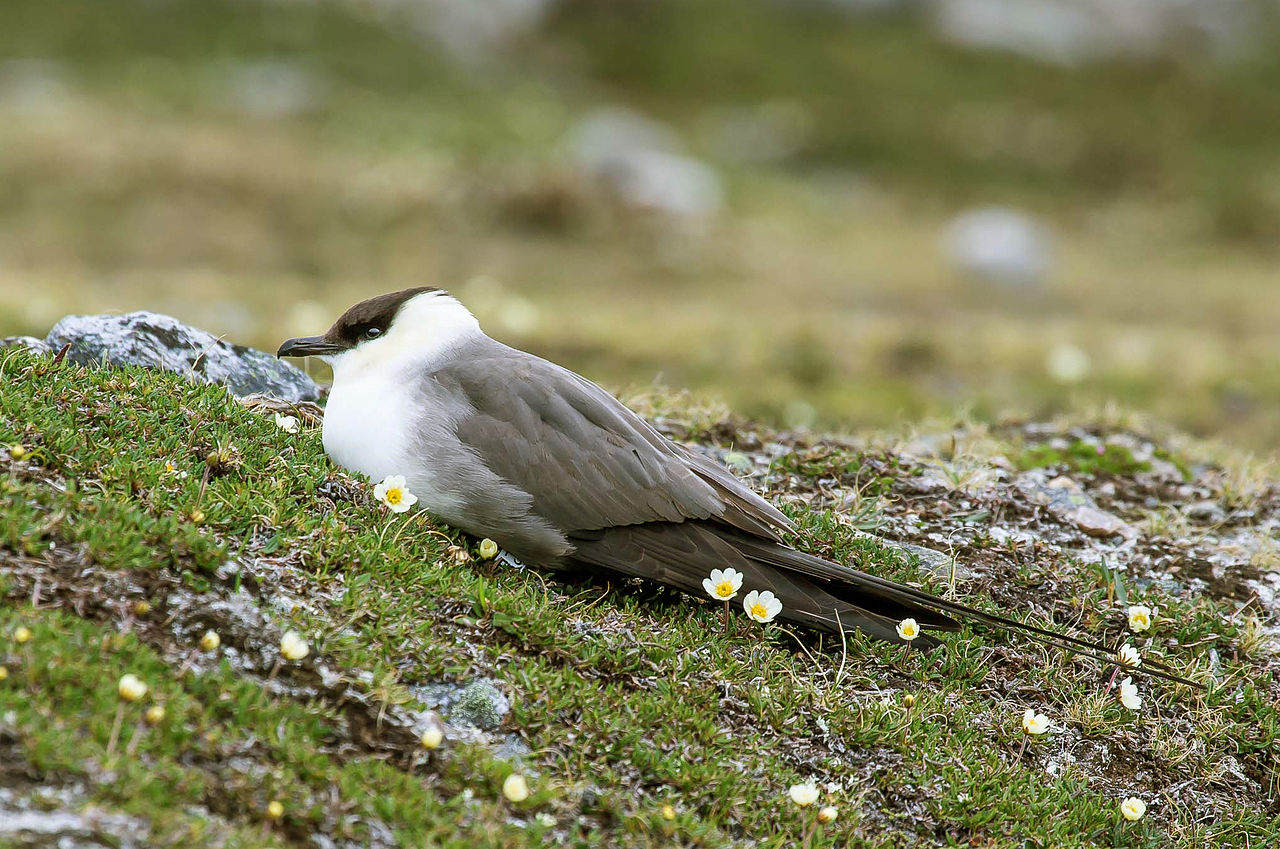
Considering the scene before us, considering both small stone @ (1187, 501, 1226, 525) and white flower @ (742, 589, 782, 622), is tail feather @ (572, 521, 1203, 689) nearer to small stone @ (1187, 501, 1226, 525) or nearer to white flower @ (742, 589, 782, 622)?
white flower @ (742, 589, 782, 622)

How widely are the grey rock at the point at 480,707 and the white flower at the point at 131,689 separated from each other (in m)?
0.83

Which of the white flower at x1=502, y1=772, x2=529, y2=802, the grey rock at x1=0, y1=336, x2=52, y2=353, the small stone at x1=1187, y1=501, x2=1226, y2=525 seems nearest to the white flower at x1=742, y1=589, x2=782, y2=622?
the white flower at x1=502, y1=772, x2=529, y2=802

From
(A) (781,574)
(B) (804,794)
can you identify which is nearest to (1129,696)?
(A) (781,574)

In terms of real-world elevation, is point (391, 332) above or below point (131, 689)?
above

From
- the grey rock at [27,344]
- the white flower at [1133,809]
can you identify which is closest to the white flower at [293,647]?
the grey rock at [27,344]

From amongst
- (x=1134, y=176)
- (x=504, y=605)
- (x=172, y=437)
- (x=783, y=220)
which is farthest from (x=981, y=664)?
(x=1134, y=176)

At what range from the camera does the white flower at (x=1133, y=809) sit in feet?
11.8

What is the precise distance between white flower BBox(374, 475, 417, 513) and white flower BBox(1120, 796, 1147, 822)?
7.79 feet

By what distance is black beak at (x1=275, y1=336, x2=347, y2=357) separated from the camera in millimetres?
4359

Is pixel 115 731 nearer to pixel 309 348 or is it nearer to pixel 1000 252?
pixel 309 348

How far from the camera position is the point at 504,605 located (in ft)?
12.0

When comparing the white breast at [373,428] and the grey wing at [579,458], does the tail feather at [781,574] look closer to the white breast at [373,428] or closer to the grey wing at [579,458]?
the grey wing at [579,458]

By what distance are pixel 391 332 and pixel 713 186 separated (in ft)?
46.2

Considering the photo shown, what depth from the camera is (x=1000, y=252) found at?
607 inches
